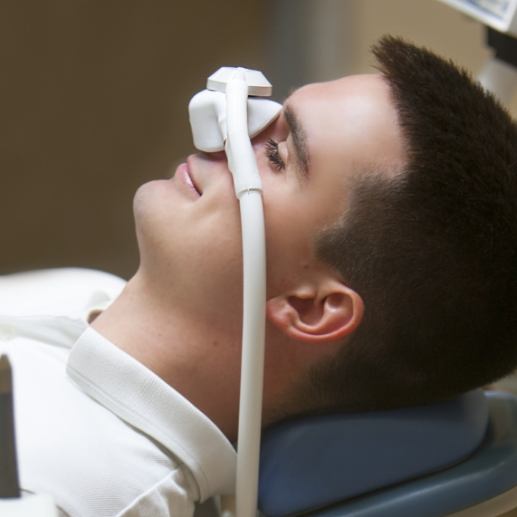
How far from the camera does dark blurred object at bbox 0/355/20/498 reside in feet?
2.28

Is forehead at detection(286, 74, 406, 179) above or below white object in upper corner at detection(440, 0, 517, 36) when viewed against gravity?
below

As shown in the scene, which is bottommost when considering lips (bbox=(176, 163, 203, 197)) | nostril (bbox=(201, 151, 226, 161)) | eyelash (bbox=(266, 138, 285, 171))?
lips (bbox=(176, 163, 203, 197))

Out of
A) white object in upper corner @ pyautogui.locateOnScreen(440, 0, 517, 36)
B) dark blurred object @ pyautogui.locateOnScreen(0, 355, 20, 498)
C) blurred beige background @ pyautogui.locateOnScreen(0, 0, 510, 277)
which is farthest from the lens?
blurred beige background @ pyautogui.locateOnScreen(0, 0, 510, 277)

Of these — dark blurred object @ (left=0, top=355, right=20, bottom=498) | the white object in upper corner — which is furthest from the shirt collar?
the white object in upper corner

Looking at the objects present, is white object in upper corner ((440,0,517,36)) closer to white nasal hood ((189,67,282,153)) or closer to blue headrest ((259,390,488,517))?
white nasal hood ((189,67,282,153))

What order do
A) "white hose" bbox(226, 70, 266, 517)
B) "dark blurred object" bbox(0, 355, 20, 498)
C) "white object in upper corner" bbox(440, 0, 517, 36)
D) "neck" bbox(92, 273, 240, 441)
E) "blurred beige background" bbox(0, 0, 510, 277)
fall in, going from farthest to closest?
"blurred beige background" bbox(0, 0, 510, 277) < "white object in upper corner" bbox(440, 0, 517, 36) < "neck" bbox(92, 273, 240, 441) < "white hose" bbox(226, 70, 266, 517) < "dark blurred object" bbox(0, 355, 20, 498)

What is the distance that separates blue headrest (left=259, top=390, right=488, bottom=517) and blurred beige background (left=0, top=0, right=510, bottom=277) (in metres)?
1.28

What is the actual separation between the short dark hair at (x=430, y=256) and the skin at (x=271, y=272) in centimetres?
2

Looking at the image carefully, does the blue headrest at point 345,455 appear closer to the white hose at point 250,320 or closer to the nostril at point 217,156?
the white hose at point 250,320

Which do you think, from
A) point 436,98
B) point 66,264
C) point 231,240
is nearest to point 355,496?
point 231,240

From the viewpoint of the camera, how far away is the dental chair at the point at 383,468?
39.0 inches

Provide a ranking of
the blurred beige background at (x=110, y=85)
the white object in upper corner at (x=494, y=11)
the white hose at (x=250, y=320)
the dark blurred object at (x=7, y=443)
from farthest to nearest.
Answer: the blurred beige background at (x=110, y=85)
the white object in upper corner at (x=494, y=11)
the white hose at (x=250, y=320)
the dark blurred object at (x=7, y=443)

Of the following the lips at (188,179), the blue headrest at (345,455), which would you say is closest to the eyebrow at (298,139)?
the lips at (188,179)

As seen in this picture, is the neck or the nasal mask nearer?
the nasal mask
